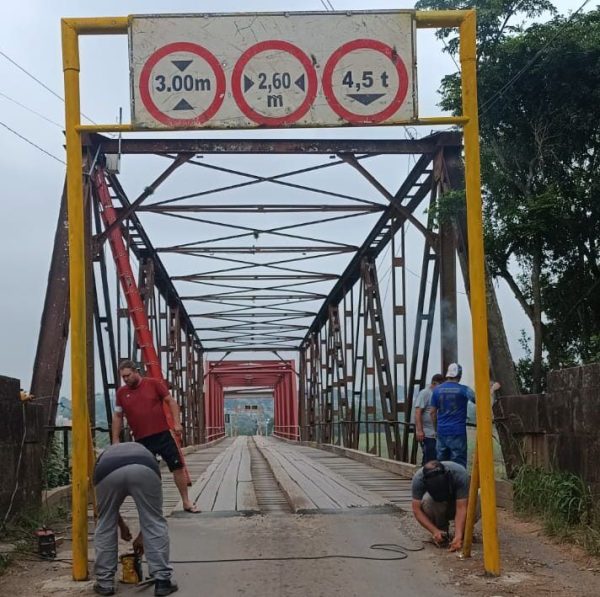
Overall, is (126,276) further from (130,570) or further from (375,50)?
(375,50)

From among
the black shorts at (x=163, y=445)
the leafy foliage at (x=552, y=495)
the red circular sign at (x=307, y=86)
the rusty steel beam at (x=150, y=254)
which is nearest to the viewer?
the red circular sign at (x=307, y=86)

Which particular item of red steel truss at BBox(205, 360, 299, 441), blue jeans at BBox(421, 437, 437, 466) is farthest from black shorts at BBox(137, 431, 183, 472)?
red steel truss at BBox(205, 360, 299, 441)

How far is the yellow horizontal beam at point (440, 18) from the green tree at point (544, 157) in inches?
200

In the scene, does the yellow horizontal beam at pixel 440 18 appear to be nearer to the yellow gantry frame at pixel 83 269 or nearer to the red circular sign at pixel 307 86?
the yellow gantry frame at pixel 83 269

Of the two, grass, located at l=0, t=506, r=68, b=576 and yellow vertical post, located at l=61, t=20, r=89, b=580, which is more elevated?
yellow vertical post, located at l=61, t=20, r=89, b=580

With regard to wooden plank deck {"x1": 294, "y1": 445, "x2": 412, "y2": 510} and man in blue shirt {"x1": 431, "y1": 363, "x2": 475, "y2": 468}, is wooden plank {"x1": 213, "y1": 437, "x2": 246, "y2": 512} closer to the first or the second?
wooden plank deck {"x1": 294, "y1": 445, "x2": 412, "y2": 510}

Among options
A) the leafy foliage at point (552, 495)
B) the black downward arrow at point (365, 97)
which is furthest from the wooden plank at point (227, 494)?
the black downward arrow at point (365, 97)

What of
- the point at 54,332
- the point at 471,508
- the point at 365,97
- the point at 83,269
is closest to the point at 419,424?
the point at 471,508

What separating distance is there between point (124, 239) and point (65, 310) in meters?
5.52

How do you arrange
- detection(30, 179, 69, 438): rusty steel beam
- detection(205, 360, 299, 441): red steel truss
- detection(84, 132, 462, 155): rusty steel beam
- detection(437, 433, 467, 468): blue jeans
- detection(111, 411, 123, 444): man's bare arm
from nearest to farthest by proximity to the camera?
detection(111, 411, 123, 444): man's bare arm → detection(437, 433, 467, 468): blue jeans → detection(30, 179, 69, 438): rusty steel beam → detection(84, 132, 462, 155): rusty steel beam → detection(205, 360, 299, 441): red steel truss

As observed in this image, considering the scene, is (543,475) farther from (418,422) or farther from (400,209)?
(400,209)

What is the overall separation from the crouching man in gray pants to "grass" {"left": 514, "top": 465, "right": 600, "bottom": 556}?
9.73 ft

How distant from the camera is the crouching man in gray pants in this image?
516 cm

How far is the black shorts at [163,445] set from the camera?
23.4ft
